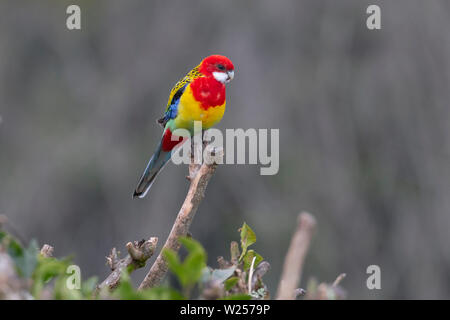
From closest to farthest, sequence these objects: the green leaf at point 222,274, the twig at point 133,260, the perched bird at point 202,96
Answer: the green leaf at point 222,274
the twig at point 133,260
the perched bird at point 202,96

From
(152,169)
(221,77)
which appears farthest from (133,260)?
(152,169)

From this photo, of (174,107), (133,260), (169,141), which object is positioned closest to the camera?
(133,260)

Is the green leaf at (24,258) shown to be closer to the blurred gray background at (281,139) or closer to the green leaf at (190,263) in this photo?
the green leaf at (190,263)

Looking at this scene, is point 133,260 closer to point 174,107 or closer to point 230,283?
point 230,283

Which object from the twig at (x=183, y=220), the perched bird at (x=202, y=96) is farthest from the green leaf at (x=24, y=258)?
the perched bird at (x=202, y=96)

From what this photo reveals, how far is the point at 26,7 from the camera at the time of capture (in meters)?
9.10

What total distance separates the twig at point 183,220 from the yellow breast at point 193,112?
1354mm

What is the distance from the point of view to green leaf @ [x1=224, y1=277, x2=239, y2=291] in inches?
67.3

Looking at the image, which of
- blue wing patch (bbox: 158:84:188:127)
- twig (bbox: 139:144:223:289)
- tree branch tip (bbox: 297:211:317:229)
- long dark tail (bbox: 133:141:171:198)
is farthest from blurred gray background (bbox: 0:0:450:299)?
tree branch tip (bbox: 297:211:317:229)

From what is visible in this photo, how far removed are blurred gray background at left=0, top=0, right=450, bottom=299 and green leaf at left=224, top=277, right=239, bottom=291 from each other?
18.8ft

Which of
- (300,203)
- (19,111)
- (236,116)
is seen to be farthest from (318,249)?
(19,111)

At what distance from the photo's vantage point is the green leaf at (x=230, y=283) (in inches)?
67.3

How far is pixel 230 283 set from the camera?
1.72 metres

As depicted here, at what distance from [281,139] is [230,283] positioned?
6.03 metres
